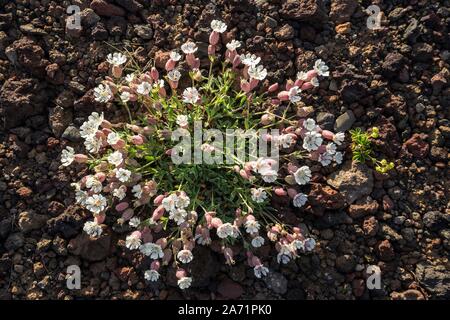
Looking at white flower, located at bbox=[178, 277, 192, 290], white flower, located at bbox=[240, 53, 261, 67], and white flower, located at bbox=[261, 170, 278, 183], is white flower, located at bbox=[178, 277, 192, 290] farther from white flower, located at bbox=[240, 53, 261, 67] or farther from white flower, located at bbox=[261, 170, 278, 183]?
white flower, located at bbox=[240, 53, 261, 67]

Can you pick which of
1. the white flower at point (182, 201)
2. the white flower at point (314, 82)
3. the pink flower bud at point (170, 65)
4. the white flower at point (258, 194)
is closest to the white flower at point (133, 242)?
the white flower at point (182, 201)

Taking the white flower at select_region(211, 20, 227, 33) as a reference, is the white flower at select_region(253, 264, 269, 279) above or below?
below

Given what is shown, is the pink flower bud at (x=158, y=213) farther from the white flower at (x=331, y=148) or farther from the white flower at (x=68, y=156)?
the white flower at (x=331, y=148)

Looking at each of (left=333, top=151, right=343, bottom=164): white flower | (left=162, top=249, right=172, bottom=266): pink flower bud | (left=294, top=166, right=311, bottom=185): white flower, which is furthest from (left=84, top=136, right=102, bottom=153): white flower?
(left=333, top=151, right=343, bottom=164): white flower

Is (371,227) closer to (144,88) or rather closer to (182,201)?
(182,201)
